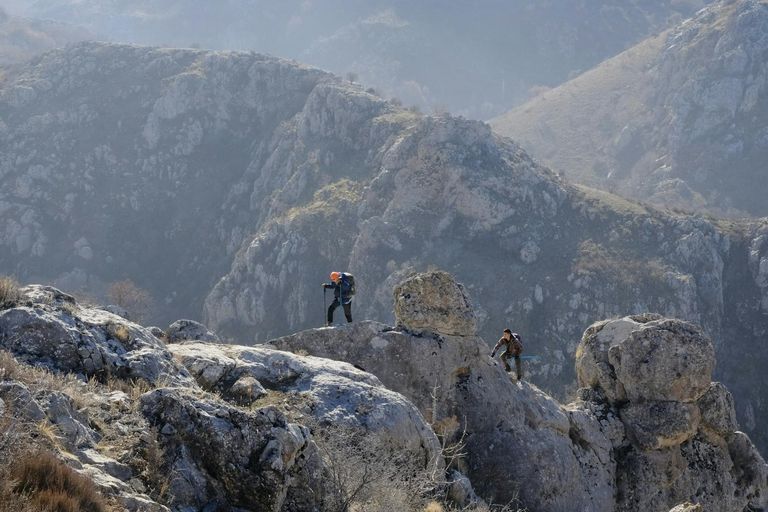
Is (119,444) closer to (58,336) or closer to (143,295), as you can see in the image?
(58,336)

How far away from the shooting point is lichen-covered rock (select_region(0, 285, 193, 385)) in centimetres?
1048

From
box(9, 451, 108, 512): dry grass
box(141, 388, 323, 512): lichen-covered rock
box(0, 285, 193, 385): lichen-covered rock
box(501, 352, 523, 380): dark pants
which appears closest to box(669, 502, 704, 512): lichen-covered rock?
box(141, 388, 323, 512): lichen-covered rock

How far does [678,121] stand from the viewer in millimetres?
147250

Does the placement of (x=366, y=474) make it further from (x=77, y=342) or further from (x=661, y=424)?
(x=661, y=424)

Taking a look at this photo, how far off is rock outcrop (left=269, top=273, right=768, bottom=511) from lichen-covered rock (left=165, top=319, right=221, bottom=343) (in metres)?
1.69

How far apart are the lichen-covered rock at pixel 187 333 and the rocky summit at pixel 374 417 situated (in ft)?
0.47

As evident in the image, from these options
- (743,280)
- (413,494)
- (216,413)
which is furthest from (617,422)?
(743,280)

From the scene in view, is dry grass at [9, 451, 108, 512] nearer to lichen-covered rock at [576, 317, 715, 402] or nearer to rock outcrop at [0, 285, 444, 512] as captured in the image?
rock outcrop at [0, 285, 444, 512]

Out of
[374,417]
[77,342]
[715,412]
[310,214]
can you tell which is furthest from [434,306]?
[310,214]

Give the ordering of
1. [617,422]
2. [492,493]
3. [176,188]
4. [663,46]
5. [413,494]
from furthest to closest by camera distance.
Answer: [663,46] → [176,188] → [617,422] → [492,493] → [413,494]

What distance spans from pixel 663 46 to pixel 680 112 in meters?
41.4

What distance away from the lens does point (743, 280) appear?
82812 millimetres

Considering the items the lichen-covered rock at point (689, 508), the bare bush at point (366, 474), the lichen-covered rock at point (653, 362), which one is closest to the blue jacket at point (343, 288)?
the bare bush at point (366, 474)

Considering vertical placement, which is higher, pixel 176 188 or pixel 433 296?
pixel 176 188
